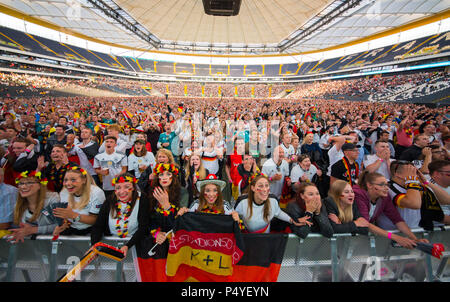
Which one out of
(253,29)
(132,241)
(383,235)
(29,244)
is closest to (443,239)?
(383,235)

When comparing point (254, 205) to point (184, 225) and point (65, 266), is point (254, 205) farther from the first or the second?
A: point (65, 266)

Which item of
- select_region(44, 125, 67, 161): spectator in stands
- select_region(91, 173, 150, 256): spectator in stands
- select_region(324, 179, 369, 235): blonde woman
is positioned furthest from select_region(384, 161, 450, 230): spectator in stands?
select_region(44, 125, 67, 161): spectator in stands

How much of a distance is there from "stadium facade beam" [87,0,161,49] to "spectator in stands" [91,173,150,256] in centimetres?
2439

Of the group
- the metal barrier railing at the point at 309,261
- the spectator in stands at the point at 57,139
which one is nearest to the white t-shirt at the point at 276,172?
the metal barrier railing at the point at 309,261

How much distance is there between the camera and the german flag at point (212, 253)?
2213mm

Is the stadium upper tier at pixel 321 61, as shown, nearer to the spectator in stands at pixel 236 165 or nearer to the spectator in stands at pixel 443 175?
the spectator in stands at pixel 443 175

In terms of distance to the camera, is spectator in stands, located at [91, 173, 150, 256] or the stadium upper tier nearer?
spectator in stands, located at [91, 173, 150, 256]

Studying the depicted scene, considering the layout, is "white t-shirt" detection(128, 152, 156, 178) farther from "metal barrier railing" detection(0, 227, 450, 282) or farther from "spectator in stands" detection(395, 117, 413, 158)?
"spectator in stands" detection(395, 117, 413, 158)

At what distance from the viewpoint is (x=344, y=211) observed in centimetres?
237

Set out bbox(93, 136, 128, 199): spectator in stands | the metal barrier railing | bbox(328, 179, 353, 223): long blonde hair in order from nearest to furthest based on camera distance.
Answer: the metal barrier railing
bbox(328, 179, 353, 223): long blonde hair
bbox(93, 136, 128, 199): spectator in stands

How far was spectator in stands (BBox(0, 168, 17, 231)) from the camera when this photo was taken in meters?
2.33

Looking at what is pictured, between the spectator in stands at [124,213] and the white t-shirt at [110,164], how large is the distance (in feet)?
5.63

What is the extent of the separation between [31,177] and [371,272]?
426 cm

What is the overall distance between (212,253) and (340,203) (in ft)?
5.69
